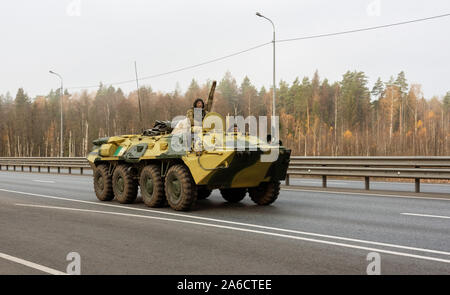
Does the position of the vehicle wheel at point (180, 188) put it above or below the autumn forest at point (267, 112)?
below

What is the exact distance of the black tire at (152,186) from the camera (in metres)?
10.8

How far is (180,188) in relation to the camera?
10.1 metres

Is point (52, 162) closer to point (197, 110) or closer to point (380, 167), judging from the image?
point (197, 110)

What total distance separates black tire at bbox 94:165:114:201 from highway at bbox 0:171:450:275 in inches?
31.6

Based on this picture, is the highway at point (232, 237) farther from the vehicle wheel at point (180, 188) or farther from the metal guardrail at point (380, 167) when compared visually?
the metal guardrail at point (380, 167)

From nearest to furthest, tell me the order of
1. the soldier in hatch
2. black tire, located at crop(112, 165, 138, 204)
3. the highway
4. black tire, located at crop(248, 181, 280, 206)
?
the highway < black tire, located at crop(248, 181, 280, 206) < the soldier in hatch < black tire, located at crop(112, 165, 138, 204)

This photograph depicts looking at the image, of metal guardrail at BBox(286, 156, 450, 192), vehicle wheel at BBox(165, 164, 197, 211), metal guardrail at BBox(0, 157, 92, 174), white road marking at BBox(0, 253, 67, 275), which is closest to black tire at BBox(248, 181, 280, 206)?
vehicle wheel at BBox(165, 164, 197, 211)

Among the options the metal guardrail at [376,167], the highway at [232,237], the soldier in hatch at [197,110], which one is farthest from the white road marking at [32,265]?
the metal guardrail at [376,167]

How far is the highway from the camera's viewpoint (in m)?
5.51

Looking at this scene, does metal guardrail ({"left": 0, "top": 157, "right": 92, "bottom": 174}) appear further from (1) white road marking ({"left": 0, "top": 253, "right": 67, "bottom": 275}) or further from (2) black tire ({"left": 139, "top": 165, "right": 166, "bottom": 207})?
(1) white road marking ({"left": 0, "top": 253, "right": 67, "bottom": 275})

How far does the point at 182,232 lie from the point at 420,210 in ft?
16.8

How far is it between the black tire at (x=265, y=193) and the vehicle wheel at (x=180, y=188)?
69.8 inches

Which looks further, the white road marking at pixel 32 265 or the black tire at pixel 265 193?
the black tire at pixel 265 193

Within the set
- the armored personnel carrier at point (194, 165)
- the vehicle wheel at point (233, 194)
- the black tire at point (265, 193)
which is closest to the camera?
the armored personnel carrier at point (194, 165)
